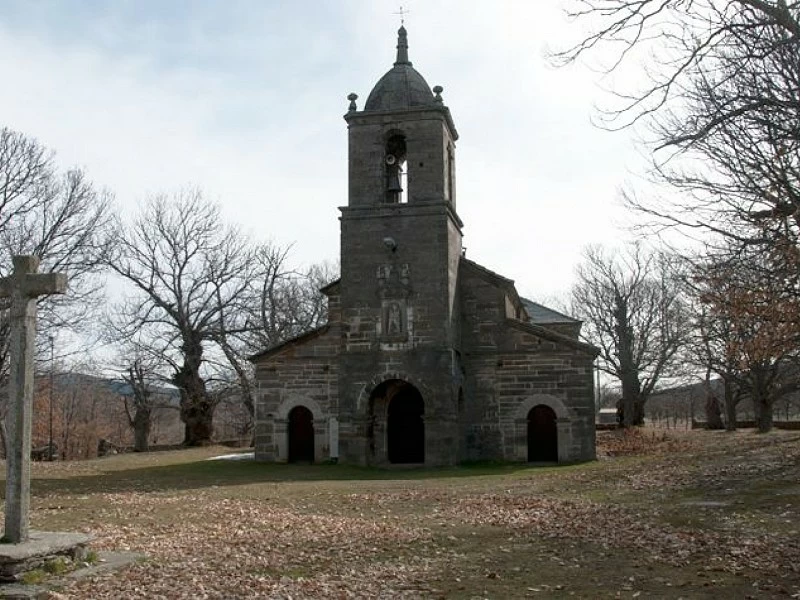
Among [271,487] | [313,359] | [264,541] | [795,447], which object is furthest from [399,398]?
[264,541]

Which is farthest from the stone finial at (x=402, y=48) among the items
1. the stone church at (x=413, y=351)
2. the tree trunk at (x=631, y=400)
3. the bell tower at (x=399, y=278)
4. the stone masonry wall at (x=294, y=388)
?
the tree trunk at (x=631, y=400)

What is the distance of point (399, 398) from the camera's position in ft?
86.9

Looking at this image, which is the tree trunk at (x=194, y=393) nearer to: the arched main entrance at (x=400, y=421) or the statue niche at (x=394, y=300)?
the arched main entrance at (x=400, y=421)

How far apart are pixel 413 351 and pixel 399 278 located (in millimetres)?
Result: 2274

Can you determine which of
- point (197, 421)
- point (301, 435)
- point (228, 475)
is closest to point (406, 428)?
point (301, 435)

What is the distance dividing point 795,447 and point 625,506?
10.8 m

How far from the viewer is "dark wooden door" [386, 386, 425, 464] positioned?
26.3 m

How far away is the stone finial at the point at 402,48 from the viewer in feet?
91.1

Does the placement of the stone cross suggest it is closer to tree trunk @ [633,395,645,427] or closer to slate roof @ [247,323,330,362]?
slate roof @ [247,323,330,362]

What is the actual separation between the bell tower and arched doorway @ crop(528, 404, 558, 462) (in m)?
2.96

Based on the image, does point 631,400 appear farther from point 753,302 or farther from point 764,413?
point 753,302

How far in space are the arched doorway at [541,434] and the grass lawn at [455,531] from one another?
4325mm

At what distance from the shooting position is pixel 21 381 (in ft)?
29.9

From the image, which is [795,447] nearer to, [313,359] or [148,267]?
[313,359]
